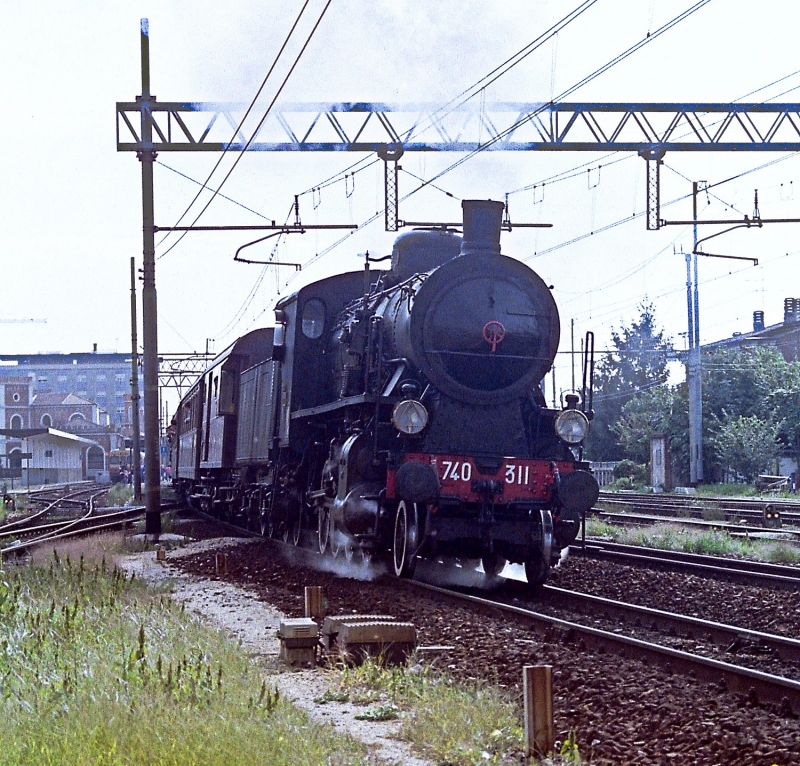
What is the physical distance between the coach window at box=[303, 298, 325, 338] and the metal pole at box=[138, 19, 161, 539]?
20.9 feet

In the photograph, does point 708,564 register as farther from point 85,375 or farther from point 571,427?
point 85,375

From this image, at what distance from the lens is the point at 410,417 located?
37.4ft

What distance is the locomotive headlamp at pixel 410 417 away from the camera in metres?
11.3

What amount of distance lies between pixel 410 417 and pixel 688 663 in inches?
194

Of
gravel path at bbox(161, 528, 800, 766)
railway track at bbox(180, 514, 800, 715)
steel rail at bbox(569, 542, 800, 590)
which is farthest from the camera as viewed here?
steel rail at bbox(569, 542, 800, 590)

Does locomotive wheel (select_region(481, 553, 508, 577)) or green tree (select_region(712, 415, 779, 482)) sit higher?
green tree (select_region(712, 415, 779, 482))

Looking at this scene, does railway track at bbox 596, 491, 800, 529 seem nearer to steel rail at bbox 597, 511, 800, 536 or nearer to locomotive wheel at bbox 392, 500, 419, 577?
steel rail at bbox 597, 511, 800, 536

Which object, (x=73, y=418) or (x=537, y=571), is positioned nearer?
(x=537, y=571)

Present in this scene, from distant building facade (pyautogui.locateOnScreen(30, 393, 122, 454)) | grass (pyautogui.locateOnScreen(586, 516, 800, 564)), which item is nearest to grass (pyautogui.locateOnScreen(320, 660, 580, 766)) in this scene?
grass (pyautogui.locateOnScreen(586, 516, 800, 564))

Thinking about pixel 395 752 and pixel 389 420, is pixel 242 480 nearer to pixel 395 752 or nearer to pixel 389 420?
pixel 389 420

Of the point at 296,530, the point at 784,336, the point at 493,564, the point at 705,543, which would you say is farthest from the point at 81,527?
the point at 784,336

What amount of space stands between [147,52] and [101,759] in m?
17.6

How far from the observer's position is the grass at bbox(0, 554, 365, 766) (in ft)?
15.5

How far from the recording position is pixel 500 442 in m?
12.0
